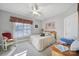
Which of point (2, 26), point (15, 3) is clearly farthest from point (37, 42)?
point (15, 3)

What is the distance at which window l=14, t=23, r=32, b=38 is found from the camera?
1586mm

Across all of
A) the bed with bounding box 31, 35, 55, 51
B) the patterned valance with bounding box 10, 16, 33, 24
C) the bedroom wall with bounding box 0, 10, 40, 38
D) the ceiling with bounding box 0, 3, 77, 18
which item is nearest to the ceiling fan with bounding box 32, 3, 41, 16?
the ceiling with bounding box 0, 3, 77, 18

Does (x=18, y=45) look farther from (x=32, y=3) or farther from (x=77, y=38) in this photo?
(x=77, y=38)

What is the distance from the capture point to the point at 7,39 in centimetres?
Result: 154

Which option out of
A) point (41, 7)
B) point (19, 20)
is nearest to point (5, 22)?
point (19, 20)

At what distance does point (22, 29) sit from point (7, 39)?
0.96 feet

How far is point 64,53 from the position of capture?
1518 mm

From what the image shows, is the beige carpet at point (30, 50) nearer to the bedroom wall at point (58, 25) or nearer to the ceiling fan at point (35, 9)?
the bedroom wall at point (58, 25)

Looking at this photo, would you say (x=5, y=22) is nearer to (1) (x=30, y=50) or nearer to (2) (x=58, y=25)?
(1) (x=30, y=50)

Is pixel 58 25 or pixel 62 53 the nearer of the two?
pixel 62 53

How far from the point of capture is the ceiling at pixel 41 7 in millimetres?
1533

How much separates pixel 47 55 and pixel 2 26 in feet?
2.85

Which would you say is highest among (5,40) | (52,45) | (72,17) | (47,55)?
(72,17)

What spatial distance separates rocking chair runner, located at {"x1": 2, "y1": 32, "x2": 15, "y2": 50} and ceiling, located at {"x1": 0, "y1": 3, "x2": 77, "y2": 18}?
38 cm
